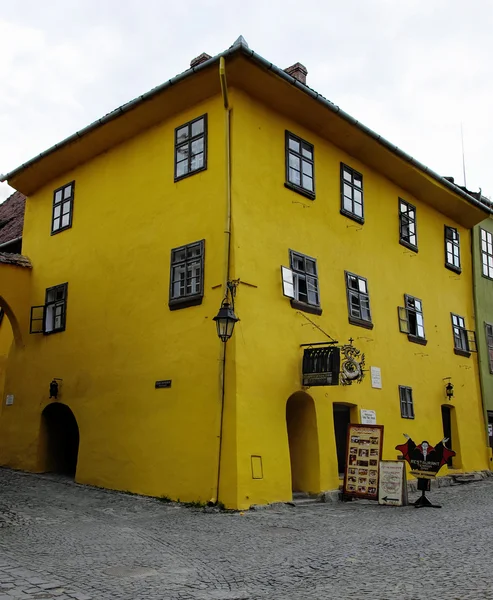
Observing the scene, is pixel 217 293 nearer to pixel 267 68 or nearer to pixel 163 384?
pixel 163 384

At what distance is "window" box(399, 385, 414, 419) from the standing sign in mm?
3845

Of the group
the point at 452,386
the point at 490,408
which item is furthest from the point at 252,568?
the point at 490,408

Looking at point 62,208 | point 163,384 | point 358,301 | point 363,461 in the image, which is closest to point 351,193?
point 358,301

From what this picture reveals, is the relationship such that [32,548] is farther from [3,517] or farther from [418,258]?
[418,258]

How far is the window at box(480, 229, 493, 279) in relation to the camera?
22.0 meters

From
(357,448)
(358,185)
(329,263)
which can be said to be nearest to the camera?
(357,448)

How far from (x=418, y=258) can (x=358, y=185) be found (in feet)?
11.3

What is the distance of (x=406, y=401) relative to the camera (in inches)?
654

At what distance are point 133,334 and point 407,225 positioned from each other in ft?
28.8

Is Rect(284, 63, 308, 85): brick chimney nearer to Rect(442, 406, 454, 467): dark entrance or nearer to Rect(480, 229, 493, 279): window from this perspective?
Rect(480, 229, 493, 279): window

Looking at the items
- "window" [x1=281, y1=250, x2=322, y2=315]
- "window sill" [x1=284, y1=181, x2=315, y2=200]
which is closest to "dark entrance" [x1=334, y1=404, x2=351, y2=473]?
"window" [x1=281, y1=250, x2=322, y2=315]

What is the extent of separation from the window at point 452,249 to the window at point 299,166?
7.15m

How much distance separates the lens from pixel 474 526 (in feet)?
32.6

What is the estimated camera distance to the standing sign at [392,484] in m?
12.4
